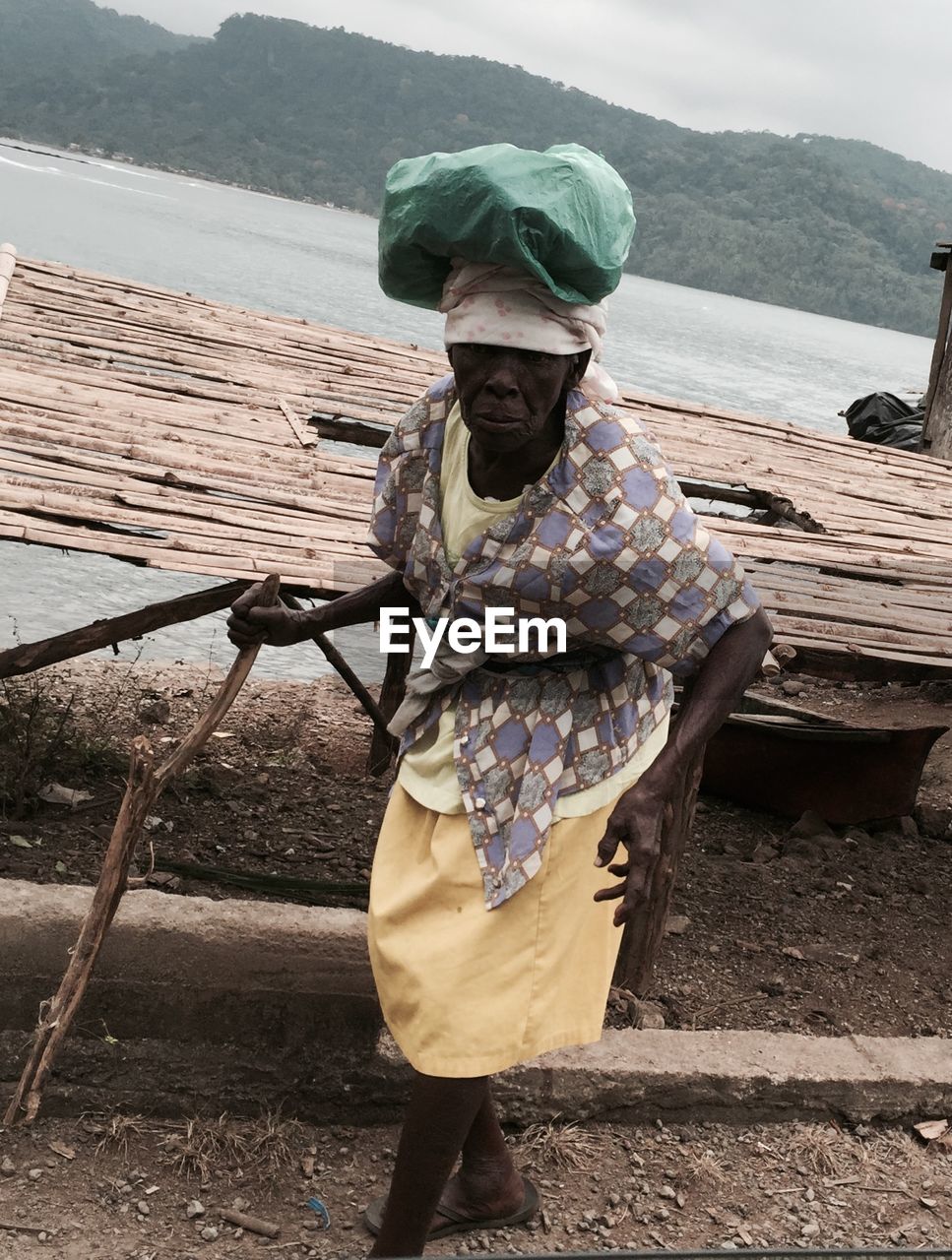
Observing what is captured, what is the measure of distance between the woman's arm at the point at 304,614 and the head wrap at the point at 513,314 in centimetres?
60

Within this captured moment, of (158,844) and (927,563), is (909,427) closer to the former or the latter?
(927,563)

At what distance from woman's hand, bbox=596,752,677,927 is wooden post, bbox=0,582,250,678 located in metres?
1.52

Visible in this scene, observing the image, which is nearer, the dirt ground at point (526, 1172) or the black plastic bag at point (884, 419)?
the dirt ground at point (526, 1172)

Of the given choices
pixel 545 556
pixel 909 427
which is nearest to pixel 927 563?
pixel 545 556

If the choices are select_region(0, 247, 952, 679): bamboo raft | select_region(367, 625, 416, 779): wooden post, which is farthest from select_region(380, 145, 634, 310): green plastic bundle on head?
select_region(367, 625, 416, 779): wooden post

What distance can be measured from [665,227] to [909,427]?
202 ft

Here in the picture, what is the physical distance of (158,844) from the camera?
4.44 meters

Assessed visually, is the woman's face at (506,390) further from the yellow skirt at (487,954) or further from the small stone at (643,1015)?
the small stone at (643,1015)

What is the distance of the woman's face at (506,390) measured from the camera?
1.98 m

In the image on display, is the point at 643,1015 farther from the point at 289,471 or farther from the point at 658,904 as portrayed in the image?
the point at 289,471

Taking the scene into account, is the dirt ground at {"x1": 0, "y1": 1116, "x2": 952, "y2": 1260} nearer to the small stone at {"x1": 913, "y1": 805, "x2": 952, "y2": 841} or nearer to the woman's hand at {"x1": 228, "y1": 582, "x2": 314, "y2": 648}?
the woman's hand at {"x1": 228, "y1": 582, "x2": 314, "y2": 648}

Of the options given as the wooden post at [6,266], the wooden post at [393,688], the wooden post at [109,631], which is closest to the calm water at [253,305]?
the wooden post at [6,266]

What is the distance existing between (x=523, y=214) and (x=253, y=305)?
33.1 metres

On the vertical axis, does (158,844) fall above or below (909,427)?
below
